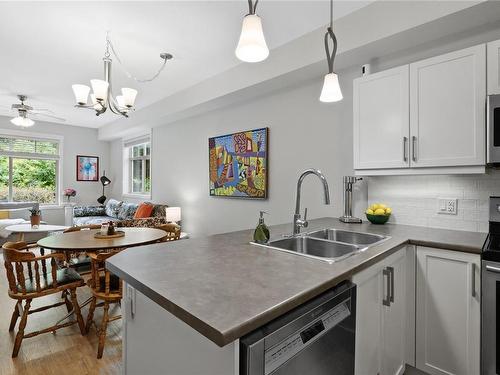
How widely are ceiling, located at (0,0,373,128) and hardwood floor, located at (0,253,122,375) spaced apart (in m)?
2.66

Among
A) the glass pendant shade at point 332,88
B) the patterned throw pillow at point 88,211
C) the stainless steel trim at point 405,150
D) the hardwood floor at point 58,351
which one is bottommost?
the hardwood floor at point 58,351

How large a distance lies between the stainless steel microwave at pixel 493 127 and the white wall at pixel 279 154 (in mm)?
1026

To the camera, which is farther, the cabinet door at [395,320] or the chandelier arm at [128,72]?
the chandelier arm at [128,72]

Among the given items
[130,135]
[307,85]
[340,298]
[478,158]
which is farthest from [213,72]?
[130,135]

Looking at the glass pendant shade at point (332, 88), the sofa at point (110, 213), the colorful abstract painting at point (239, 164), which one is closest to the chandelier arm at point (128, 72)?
the colorful abstract painting at point (239, 164)

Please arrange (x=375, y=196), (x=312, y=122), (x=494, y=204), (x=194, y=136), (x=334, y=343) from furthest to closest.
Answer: (x=194, y=136) → (x=312, y=122) → (x=375, y=196) → (x=494, y=204) → (x=334, y=343)

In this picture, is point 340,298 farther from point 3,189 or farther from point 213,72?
point 3,189

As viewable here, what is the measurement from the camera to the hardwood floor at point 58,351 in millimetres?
1873

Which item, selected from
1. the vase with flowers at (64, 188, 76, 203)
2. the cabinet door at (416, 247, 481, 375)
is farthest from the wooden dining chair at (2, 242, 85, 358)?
the vase with flowers at (64, 188, 76, 203)

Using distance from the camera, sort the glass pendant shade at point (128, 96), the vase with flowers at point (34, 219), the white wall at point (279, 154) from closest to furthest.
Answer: the white wall at point (279, 154), the glass pendant shade at point (128, 96), the vase with flowers at point (34, 219)

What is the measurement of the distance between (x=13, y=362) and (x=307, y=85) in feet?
11.2

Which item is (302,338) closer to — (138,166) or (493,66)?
(493,66)

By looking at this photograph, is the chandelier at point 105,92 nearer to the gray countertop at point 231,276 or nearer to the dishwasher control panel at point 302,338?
the gray countertop at point 231,276

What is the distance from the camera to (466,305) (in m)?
1.52
